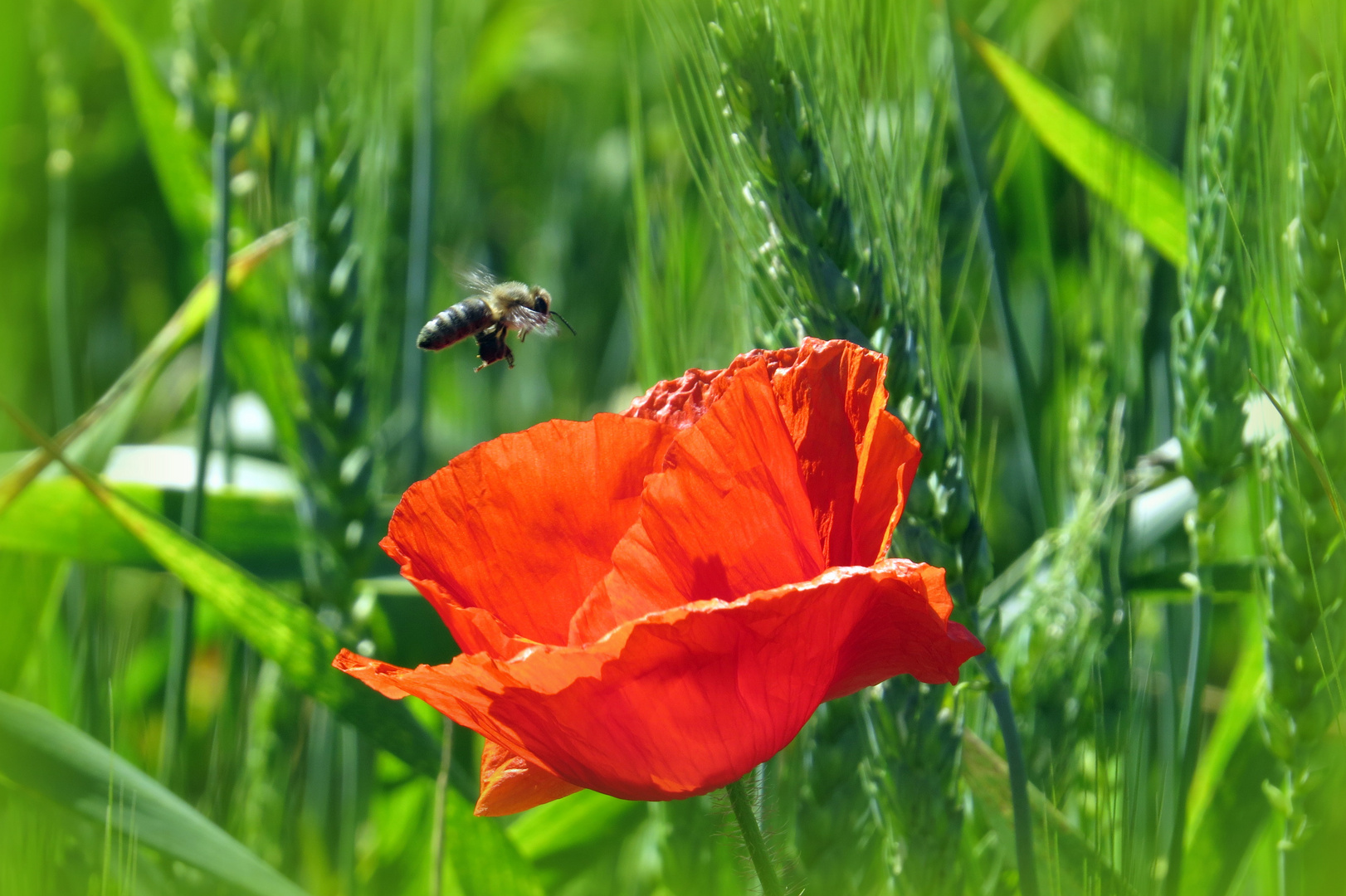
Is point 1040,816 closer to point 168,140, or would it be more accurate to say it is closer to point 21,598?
point 21,598

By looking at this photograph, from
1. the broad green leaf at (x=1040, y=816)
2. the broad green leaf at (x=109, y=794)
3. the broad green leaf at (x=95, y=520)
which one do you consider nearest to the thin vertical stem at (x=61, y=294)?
the broad green leaf at (x=95, y=520)

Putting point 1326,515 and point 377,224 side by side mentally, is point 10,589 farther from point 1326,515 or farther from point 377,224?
point 1326,515

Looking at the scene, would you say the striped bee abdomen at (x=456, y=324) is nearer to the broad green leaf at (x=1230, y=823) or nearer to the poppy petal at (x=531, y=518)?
the poppy petal at (x=531, y=518)

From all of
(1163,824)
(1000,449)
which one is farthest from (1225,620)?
(1163,824)

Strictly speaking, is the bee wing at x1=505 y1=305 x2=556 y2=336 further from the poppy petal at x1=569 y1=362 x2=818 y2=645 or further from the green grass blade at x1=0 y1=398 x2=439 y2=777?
the poppy petal at x1=569 y1=362 x2=818 y2=645

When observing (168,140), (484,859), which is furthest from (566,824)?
(168,140)
